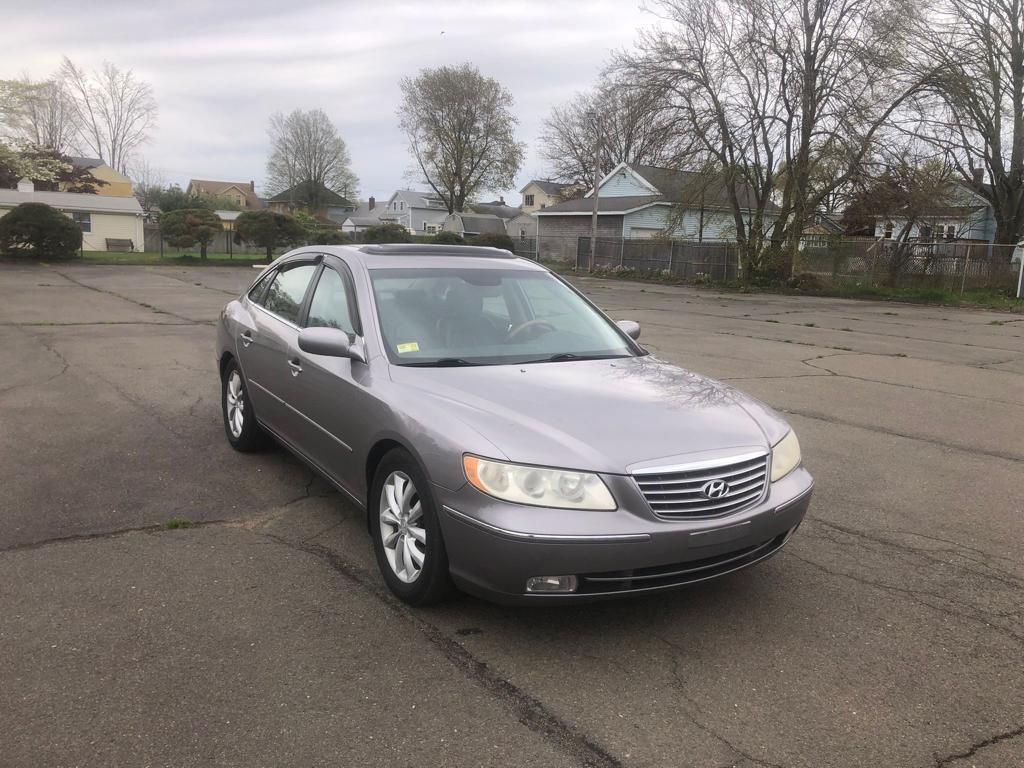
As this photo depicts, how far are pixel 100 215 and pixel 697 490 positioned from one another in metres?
48.2

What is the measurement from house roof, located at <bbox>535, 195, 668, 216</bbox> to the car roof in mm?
38205

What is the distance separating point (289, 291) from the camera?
521 centimetres

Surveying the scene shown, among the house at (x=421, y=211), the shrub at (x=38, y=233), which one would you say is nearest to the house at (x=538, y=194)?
the house at (x=421, y=211)

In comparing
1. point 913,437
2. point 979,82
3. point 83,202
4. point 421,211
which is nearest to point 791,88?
point 979,82

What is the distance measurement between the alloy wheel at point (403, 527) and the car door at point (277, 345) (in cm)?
133

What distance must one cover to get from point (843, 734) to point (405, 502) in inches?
75.9

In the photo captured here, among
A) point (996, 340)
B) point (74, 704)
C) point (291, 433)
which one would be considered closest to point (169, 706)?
point (74, 704)

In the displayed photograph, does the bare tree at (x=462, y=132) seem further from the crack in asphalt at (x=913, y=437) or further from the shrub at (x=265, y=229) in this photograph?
the crack in asphalt at (x=913, y=437)

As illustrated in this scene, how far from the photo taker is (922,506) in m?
4.93

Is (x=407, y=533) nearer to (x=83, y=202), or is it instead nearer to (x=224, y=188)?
(x=83, y=202)

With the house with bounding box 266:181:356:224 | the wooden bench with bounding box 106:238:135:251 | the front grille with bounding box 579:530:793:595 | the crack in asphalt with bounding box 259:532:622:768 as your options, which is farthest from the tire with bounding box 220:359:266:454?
the house with bounding box 266:181:356:224

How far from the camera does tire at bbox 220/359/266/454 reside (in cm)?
552

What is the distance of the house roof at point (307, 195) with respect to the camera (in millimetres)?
80375

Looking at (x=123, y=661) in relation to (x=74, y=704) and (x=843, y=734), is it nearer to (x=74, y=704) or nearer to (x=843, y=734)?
(x=74, y=704)
